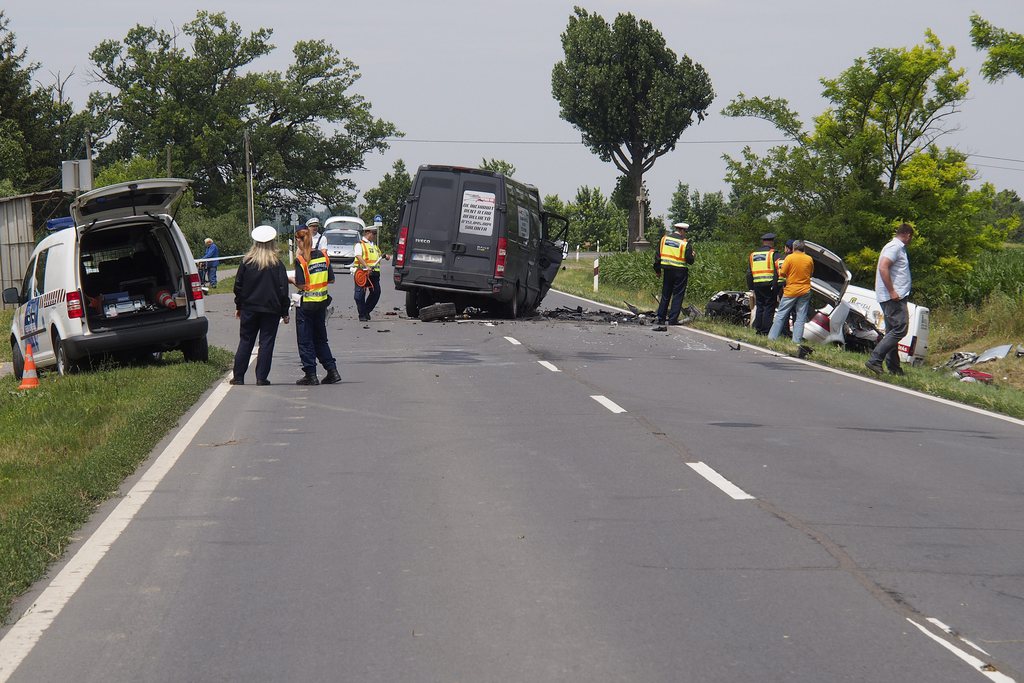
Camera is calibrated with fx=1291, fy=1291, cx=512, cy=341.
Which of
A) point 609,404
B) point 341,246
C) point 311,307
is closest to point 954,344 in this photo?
point 609,404

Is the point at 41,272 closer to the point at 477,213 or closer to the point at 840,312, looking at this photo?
the point at 477,213

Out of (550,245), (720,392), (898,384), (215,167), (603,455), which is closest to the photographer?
(603,455)

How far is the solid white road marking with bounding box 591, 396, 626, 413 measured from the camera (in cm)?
1184

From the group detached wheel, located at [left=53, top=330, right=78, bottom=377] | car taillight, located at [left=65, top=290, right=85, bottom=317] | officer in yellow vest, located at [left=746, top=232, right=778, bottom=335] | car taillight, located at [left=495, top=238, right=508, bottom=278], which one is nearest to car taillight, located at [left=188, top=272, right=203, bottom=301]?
car taillight, located at [left=65, top=290, right=85, bottom=317]

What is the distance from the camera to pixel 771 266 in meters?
20.9

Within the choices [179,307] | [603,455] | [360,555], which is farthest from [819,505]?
[179,307]

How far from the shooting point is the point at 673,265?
22.5 meters

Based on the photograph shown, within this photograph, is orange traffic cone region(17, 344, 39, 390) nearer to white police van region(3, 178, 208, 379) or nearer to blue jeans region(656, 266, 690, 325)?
white police van region(3, 178, 208, 379)

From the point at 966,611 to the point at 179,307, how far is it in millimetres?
11594

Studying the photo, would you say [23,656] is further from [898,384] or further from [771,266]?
[771,266]

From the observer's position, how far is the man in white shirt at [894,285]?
1490 centimetres

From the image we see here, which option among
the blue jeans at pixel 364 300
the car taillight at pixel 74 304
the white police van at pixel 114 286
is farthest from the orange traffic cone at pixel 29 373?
the blue jeans at pixel 364 300

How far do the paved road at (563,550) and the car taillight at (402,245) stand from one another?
436 inches

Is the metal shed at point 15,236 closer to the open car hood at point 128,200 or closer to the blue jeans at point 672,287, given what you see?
the blue jeans at point 672,287
